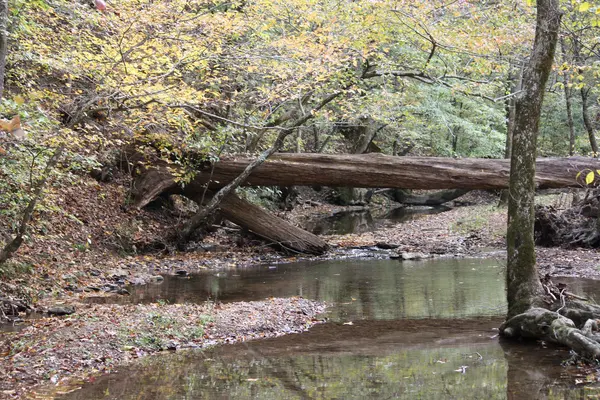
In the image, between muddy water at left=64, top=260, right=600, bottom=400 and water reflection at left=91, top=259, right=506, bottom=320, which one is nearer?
muddy water at left=64, top=260, right=600, bottom=400

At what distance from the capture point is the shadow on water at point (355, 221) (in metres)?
20.8

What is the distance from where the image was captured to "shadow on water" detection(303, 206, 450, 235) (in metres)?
20.8

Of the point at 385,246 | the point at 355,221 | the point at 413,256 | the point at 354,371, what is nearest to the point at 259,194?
the point at 355,221

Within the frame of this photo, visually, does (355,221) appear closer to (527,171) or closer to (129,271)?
(129,271)

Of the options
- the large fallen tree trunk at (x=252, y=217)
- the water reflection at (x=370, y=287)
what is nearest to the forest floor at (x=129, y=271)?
the large fallen tree trunk at (x=252, y=217)

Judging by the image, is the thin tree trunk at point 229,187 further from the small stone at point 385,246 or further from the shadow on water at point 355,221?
the shadow on water at point 355,221

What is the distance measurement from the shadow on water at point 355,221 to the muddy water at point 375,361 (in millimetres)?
10529

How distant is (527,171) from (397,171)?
9047 mm

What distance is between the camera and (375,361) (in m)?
6.09

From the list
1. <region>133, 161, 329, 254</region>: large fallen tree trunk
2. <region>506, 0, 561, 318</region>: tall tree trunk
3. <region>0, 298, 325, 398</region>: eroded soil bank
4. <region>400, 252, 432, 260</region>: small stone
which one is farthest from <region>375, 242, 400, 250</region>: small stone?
<region>506, 0, 561, 318</region>: tall tree trunk

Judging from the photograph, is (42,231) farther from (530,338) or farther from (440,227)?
(440,227)

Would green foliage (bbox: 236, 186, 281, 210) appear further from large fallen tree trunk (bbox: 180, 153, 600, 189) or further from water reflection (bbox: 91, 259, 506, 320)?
water reflection (bbox: 91, 259, 506, 320)

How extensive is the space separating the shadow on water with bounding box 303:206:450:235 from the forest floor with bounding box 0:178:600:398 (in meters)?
1.25

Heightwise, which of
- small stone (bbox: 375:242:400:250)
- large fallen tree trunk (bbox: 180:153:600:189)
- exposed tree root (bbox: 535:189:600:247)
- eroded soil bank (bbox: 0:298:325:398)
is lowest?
eroded soil bank (bbox: 0:298:325:398)
